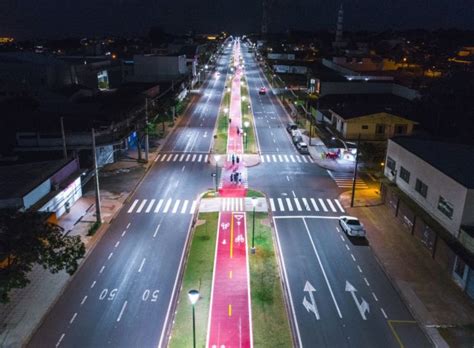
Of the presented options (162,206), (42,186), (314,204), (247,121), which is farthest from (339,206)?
(247,121)

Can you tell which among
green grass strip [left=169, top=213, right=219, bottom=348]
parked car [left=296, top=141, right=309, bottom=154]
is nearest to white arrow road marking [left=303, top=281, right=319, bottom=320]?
green grass strip [left=169, top=213, right=219, bottom=348]

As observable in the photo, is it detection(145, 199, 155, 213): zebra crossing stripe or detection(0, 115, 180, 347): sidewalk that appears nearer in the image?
detection(0, 115, 180, 347): sidewalk

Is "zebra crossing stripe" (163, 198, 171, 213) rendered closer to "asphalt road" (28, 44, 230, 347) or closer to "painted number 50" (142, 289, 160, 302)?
"asphalt road" (28, 44, 230, 347)

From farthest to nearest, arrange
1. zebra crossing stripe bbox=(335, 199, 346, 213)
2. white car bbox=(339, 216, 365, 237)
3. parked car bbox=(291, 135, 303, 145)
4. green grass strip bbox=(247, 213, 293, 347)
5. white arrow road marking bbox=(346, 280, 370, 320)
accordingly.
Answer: parked car bbox=(291, 135, 303, 145), zebra crossing stripe bbox=(335, 199, 346, 213), white car bbox=(339, 216, 365, 237), white arrow road marking bbox=(346, 280, 370, 320), green grass strip bbox=(247, 213, 293, 347)

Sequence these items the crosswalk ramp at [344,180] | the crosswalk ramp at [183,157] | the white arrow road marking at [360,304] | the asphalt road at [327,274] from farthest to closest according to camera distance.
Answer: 1. the crosswalk ramp at [183,157]
2. the crosswalk ramp at [344,180]
3. the white arrow road marking at [360,304]
4. the asphalt road at [327,274]

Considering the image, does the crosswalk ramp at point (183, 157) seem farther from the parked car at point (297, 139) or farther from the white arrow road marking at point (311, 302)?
the white arrow road marking at point (311, 302)

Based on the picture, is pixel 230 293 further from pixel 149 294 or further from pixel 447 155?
pixel 447 155

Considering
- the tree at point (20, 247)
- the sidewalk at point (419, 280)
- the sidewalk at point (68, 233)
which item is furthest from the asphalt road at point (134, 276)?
the sidewalk at point (419, 280)
